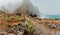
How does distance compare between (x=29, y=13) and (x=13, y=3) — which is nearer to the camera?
(x=13, y=3)

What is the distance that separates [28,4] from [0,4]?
64.3 inches

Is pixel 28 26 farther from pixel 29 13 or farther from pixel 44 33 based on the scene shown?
pixel 29 13

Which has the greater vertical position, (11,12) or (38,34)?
(11,12)

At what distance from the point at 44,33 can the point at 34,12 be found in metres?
4.39

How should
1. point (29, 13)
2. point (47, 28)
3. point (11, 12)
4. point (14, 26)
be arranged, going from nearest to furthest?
point (14, 26) < point (47, 28) < point (11, 12) < point (29, 13)

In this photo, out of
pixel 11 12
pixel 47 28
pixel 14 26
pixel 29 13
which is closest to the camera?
pixel 14 26

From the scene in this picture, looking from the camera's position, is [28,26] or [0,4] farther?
A: [0,4]

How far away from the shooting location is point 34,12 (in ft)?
36.9

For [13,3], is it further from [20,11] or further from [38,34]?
[38,34]

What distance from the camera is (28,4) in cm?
1065

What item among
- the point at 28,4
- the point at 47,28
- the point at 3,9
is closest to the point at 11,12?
the point at 3,9

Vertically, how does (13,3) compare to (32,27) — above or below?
above

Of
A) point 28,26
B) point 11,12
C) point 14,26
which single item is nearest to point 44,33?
point 28,26

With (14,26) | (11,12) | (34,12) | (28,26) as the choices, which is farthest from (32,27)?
(34,12)
